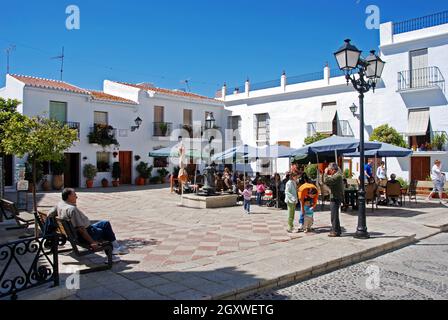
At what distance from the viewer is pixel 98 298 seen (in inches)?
161

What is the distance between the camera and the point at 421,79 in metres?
17.9

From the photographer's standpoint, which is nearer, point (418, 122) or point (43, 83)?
point (418, 122)

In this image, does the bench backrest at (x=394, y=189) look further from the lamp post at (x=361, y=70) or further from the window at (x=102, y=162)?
the window at (x=102, y=162)

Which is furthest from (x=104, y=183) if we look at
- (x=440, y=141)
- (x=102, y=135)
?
(x=440, y=141)

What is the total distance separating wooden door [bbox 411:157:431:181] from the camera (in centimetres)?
1756

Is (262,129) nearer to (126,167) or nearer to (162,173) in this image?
(162,173)

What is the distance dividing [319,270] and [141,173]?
18.5 m

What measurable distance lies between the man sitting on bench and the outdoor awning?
16.9 m

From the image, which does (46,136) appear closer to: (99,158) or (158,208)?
(158,208)

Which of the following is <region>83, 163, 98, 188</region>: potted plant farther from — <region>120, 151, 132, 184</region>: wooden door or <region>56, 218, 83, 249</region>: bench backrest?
<region>56, 218, 83, 249</region>: bench backrest

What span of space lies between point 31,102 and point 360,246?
17.2 meters

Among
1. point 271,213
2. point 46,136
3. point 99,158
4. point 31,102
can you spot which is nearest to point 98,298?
point 46,136

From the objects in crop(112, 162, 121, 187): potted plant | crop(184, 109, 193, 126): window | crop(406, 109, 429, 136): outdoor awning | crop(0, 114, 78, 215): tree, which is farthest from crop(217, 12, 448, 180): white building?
crop(0, 114, 78, 215): tree

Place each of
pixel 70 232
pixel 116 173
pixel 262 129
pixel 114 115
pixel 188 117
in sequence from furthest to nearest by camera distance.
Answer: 1. pixel 188 117
2. pixel 262 129
3. pixel 114 115
4. pixel 116 173
5. pixel 70 232
